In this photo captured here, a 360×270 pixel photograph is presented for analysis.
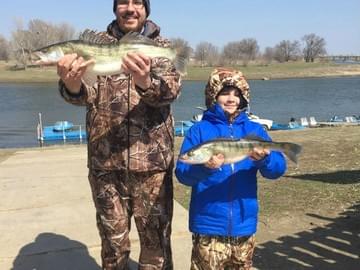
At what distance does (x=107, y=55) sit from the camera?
9.91 ft

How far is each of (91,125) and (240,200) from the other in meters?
1.16

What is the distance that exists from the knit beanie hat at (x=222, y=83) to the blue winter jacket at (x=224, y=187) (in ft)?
0.30

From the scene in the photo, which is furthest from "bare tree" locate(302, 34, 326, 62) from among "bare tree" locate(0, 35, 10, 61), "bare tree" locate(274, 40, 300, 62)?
"bare tree" locate(0, 35, 10, 61)

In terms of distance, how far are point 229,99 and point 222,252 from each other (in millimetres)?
1056

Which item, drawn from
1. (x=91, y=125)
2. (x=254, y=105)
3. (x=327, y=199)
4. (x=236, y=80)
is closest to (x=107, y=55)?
(x=91, y=125)

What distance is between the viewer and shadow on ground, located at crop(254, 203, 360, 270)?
16.2 ft

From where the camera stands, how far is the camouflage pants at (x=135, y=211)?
361cm

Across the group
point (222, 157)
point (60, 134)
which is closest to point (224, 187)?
point (222, 157)

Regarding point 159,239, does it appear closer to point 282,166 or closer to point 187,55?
point 282,166

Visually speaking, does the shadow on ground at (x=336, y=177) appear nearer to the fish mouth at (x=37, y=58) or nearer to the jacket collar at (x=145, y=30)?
the jacket collar at (x=145, y=30)

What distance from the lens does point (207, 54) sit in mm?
121125

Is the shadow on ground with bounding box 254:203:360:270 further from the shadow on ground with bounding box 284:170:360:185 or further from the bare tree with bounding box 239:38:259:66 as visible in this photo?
the bare tree with bounding box 239:38:259:66

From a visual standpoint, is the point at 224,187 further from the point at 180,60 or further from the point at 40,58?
the point at 40,58

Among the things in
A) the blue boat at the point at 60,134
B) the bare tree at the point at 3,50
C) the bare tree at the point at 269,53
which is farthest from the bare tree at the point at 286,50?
the blue boat at the point at 60,134
